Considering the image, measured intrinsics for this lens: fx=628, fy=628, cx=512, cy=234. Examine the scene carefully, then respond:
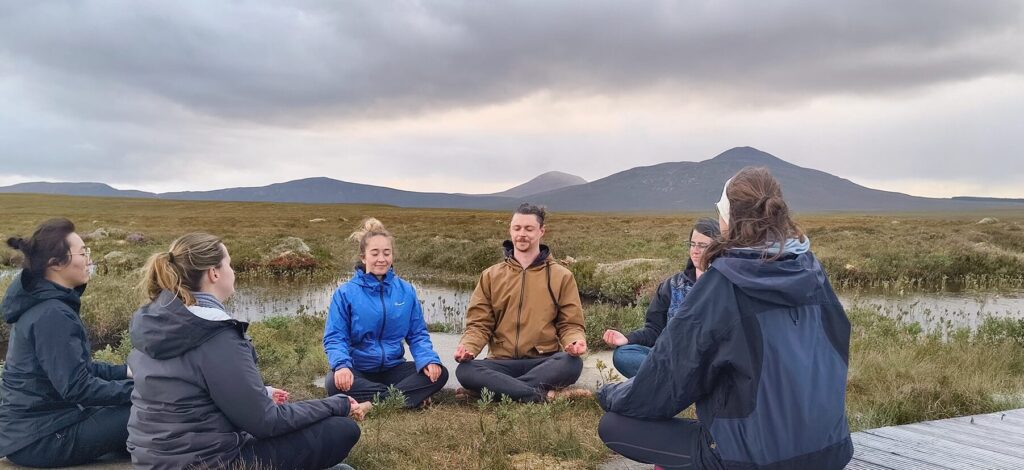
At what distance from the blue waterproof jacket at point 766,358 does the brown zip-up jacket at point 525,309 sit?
3.48m

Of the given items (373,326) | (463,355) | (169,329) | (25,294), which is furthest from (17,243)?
(463,355)

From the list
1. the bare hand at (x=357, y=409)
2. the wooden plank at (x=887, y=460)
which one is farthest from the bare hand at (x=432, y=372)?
the wooden plank at (x=887, y=460)

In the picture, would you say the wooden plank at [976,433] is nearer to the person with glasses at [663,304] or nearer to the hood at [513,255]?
the person with glasses at [663,304]

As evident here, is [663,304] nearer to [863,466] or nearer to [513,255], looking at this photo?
[513,255]

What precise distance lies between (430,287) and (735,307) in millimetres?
16707

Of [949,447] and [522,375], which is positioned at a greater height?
[949,447]

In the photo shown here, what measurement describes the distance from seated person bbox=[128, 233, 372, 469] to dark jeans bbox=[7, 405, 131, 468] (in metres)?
0.87

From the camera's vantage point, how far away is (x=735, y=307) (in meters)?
2.79

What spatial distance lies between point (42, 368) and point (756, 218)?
437 cm

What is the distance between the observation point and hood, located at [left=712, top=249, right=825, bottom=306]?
2732 millimetres

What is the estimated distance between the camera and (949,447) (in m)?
4.19

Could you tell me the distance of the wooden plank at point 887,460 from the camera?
3819 mm

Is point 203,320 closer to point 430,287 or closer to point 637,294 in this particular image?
point 637,294

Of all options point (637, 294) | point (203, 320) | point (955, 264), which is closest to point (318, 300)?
point (637, 294)
